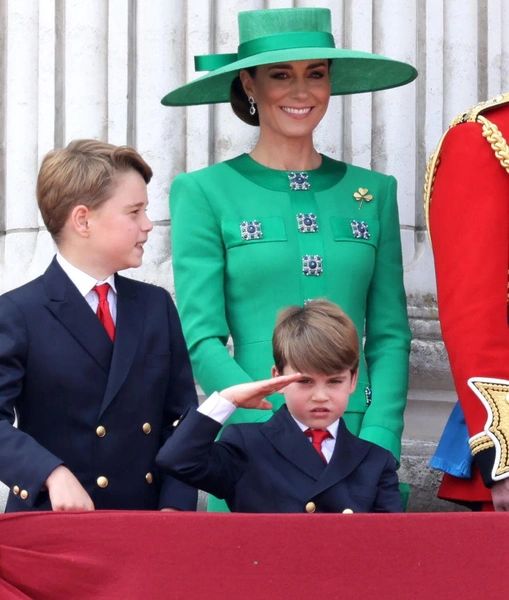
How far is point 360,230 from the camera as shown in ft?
11.1

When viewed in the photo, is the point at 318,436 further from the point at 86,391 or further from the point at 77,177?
the point at 77,177

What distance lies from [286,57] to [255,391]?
1.03 metres

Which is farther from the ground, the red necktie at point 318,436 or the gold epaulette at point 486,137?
the gold epaulette at point 486,137

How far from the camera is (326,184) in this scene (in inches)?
135

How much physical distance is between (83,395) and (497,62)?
207 cm

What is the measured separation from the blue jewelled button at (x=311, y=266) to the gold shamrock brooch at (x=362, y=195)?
8.4 inches

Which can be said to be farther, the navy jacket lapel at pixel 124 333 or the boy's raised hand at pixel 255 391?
the navy jacket lapel at pixel 124 333

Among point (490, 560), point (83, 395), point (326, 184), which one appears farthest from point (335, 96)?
point (490, 560)

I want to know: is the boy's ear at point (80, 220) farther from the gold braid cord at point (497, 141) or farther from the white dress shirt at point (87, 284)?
the gold braid cord at point (497, 141)

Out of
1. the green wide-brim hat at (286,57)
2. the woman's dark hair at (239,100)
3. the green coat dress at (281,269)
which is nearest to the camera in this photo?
the green coat dress at (281,269)

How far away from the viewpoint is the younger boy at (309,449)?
2764mm

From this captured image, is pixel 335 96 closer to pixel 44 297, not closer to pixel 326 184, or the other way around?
pixel 326 184

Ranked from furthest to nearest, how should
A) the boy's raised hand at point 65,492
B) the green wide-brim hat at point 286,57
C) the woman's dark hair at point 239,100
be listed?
the woman's dark hair at point 239,100
the green wide-brim hat at point 286,57
the boy's raised hand at point 65,492

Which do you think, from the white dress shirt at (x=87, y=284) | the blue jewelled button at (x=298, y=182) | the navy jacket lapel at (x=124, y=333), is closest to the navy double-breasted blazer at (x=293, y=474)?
the navy jacket lapel at (x=124, y=333)
